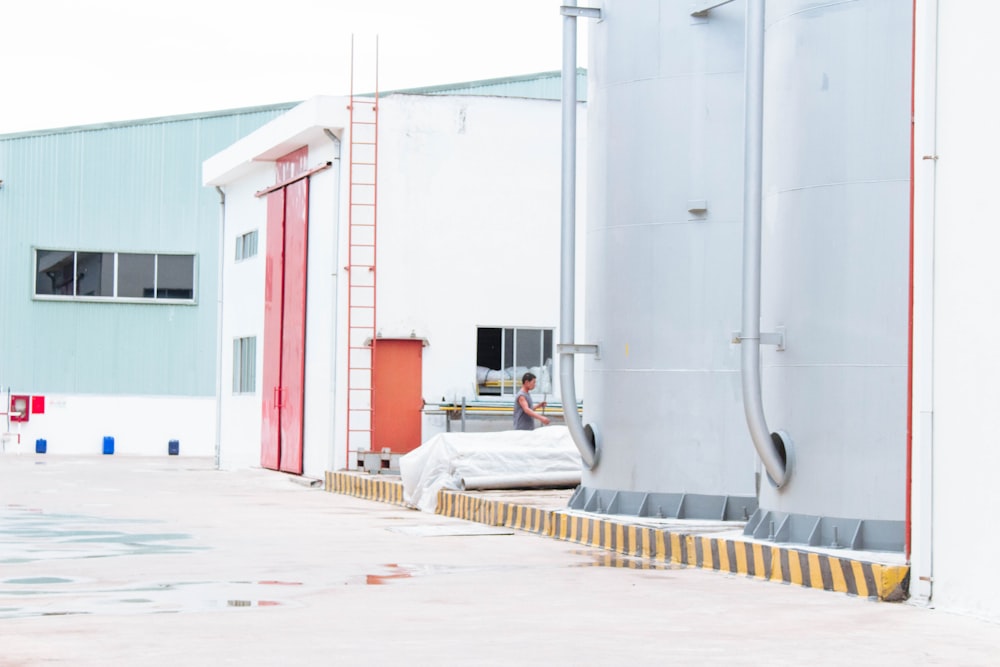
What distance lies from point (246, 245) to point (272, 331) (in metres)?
3.03

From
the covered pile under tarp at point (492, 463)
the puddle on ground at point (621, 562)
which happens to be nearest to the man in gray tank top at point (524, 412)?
the covered pile under tarp at point (492, 463)

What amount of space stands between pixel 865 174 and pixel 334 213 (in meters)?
13.8

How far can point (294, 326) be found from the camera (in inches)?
1024

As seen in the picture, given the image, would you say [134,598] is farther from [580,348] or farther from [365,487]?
[365,487]

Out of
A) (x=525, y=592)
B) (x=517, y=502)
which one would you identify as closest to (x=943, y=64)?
(x=525, y=592)

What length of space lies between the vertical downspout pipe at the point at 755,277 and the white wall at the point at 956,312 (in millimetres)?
1964

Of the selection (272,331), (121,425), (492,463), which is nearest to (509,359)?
(272,331)

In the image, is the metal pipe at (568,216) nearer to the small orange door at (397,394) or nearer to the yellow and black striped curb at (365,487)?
the yellow and black striped curb at (365,487)

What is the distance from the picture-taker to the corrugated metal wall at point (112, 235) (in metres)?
37.0

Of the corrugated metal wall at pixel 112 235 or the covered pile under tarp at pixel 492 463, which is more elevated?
the corrugated metal wall at pixel 112 235

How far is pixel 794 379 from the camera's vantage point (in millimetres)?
11281

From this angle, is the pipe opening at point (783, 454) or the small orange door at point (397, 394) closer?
the pipe opening at point (783, 454)

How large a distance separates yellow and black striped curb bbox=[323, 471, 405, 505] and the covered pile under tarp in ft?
3.01

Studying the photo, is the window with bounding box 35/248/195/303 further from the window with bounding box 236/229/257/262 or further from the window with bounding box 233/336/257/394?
the window with bounding box 233/336/257/394
